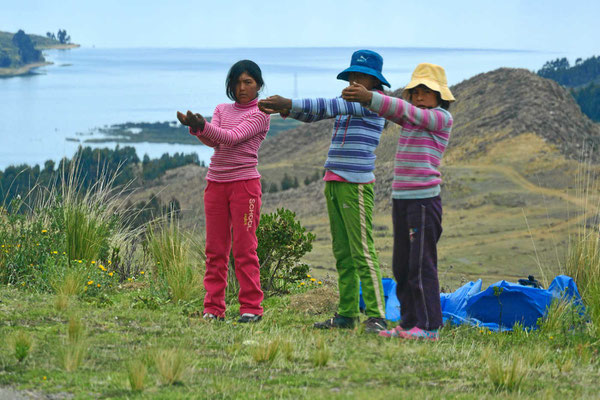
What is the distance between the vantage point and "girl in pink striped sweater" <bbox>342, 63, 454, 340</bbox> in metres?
5.41

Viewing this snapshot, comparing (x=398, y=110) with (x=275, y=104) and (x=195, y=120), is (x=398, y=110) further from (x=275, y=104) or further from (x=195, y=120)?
(x=195, y=120)

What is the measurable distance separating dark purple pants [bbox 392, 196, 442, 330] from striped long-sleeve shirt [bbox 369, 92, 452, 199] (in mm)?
79

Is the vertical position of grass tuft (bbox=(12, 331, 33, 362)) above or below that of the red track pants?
below

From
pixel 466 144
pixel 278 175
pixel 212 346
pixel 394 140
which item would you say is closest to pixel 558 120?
pixel 466 144

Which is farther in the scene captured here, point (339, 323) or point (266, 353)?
point (339, 323)

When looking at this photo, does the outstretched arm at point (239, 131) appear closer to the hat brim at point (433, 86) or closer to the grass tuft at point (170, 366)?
the hat brim at point (433, 86)

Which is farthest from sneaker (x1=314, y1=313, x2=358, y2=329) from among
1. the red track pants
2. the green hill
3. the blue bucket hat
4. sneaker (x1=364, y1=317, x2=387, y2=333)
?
the green hill

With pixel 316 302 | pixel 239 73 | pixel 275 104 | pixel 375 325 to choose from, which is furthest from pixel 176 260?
pixel 275 104

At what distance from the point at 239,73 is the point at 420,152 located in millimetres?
1545

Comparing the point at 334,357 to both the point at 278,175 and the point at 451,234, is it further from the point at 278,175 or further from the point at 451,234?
the point at 278,175

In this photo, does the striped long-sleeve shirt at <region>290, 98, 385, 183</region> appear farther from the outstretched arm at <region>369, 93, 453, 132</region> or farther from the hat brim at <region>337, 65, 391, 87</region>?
the outstretched arm at <region>369, 93, 453, 132</region>

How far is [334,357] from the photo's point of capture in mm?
4941

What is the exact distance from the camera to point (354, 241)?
5.80 meters

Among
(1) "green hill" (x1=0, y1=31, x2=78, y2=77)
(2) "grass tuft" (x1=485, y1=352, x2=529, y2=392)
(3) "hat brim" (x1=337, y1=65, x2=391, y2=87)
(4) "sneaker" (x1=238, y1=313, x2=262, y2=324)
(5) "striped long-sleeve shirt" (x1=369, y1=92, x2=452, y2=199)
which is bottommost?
(4) "sneaker" (x1=238, y1=313, x2=262, y2=324)
